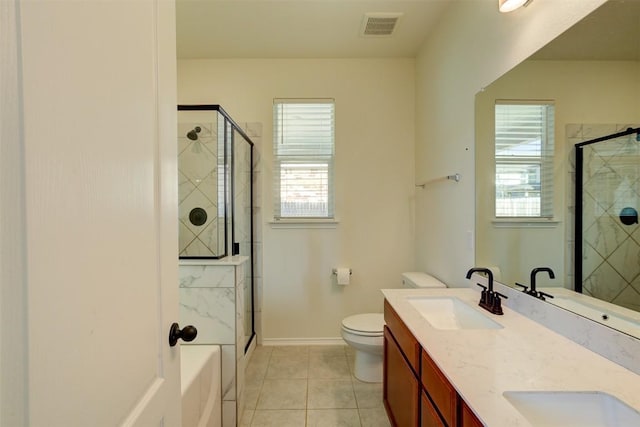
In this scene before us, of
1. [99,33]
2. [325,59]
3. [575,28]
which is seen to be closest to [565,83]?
[575,28]

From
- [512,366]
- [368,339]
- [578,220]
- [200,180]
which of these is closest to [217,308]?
[200,180]

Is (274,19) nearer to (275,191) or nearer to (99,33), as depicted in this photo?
(275,191)

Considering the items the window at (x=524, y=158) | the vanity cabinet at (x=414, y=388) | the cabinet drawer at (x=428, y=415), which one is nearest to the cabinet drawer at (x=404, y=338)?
the vanity cabinet at (x=414, y=388)

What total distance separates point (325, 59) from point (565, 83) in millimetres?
2092

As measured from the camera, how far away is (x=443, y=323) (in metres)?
1.67

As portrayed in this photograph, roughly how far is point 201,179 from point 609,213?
2118 millimetres

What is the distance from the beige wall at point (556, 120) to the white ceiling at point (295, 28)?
1044 mm

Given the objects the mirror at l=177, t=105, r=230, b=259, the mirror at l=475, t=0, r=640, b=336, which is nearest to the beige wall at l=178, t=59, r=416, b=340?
the mirror at l=177, t=105, r=230, b=259

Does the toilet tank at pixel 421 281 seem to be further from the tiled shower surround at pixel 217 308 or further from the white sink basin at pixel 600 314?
the tiled shower surround at pixel 217 308

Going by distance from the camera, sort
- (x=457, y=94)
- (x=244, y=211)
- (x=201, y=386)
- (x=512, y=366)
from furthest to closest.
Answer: (x=244, y=211), (x=457, y=94), (x=201, y=386), (x=512, y=366)

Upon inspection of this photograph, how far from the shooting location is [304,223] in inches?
113

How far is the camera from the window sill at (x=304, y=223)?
286 cm

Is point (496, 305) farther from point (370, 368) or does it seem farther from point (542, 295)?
point (370, 368)

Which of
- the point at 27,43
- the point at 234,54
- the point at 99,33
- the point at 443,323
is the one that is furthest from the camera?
the point at 234,54
